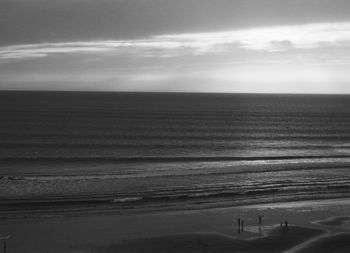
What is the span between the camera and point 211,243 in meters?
29.7

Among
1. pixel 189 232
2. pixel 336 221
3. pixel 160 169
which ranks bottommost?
pixel 189 232

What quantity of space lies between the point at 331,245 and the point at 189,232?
865 centimetres

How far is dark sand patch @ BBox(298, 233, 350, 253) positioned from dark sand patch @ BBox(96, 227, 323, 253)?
93cm

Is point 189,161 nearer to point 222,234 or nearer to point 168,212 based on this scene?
point 168,212

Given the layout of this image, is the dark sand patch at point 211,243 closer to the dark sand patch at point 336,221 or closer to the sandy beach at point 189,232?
the sandy beach at point 189,232

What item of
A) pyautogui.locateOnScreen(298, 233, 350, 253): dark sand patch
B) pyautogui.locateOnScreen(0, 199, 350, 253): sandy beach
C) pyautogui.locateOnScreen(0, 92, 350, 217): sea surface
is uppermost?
pyautogui.locateOnScreen(0, 92, 350, 217): sea surface

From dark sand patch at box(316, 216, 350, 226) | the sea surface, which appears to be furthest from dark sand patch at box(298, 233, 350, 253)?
the sea surface

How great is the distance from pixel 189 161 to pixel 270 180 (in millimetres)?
14859

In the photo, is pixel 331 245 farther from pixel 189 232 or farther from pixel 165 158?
pixel 165 158

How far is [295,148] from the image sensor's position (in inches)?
3039

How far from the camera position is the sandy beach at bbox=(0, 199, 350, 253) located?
94.7 feet

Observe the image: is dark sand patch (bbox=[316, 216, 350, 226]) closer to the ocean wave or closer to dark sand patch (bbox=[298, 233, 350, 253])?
dark sand patch (bbox=[298, 233, 350, 253])

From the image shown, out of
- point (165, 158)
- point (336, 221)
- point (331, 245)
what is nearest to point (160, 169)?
point (165, 158)

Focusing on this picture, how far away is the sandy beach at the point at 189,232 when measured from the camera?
94.7ft
